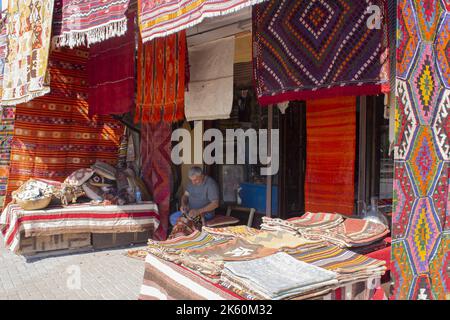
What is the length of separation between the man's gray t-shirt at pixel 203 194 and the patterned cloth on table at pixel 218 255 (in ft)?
7.99

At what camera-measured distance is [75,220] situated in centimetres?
535

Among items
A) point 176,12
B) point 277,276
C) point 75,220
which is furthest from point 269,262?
point 75,220

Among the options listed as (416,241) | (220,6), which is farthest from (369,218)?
(220,6)

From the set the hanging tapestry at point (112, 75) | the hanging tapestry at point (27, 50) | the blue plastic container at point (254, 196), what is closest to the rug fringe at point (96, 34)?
the hanging tapestry at point (27, 50)

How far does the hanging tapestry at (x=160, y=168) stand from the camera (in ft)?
18.9

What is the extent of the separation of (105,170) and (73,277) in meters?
2.04

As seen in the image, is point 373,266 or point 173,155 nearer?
point 373,266

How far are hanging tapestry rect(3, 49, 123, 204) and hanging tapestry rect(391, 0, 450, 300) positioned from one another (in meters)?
5.18

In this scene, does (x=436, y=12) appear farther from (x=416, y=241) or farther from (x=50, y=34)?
(x=50, y=34)

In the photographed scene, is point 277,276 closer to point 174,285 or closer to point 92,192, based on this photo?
point 174,285

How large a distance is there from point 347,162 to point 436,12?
5.21 ft

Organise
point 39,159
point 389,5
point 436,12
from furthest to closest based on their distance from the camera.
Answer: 1. point 39,159
2. point 389,5
3. point 436,12

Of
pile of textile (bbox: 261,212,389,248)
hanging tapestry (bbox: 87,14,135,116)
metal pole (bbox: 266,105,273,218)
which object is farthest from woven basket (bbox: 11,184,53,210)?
pile of textile (bbox: 261,212,389,248)
